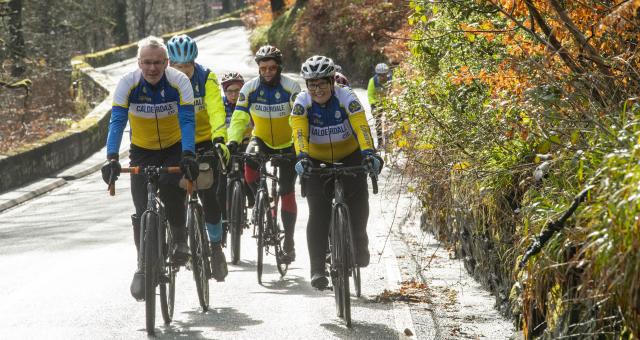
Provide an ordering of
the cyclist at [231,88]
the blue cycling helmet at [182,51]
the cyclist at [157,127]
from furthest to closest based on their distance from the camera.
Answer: the cyclist at [231,88], the blue cycling helmet at [182,51], the cyclist at [157,127]

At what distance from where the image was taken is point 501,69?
8188 mm

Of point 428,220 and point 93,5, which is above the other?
point 93,5

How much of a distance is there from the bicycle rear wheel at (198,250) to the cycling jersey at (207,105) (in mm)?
804

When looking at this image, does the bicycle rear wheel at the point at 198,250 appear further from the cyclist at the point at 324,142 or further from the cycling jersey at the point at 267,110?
the cycling jersey at the point at 267,110

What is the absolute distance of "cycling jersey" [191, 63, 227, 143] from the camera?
9.20 meters

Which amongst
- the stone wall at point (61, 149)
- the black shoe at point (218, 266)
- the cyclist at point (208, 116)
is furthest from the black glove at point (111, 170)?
the stone wall at point (61, 149)

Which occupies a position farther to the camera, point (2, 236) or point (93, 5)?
point (93, 5)

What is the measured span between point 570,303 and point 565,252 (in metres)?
0.31

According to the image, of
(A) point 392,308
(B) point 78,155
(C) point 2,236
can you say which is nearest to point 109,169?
(A) point 392,308

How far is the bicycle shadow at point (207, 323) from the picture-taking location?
7864 mm

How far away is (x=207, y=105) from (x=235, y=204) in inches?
70.2

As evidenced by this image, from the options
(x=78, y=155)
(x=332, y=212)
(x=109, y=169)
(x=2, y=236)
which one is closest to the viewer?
(x=109, y=169)

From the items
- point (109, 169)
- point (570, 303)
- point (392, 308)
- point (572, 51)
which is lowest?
point (392, 308)

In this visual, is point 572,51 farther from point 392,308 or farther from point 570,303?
point 570,303
